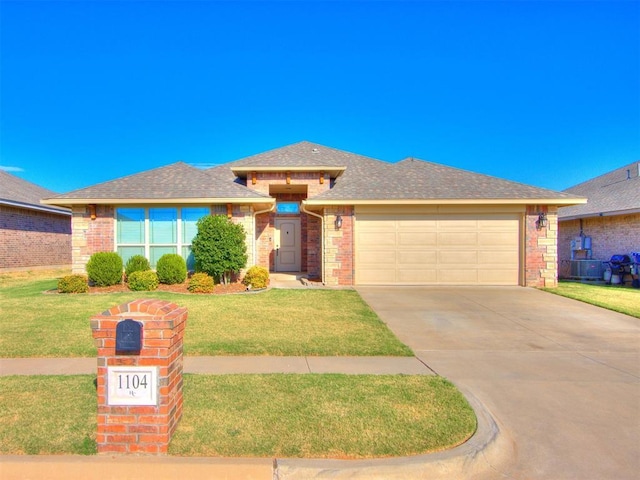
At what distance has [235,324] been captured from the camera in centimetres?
689

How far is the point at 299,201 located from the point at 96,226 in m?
7.38

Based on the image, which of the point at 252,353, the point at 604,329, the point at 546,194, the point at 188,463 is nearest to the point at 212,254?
the point at 252,353

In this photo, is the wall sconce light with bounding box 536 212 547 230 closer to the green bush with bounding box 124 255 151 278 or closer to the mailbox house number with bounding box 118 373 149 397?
the mailbox house number with bounding box 118 373 149 397

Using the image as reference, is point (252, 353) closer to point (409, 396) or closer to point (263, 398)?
point (263, 398)

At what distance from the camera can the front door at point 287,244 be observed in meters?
15.2

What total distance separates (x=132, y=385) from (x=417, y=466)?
2267 mm

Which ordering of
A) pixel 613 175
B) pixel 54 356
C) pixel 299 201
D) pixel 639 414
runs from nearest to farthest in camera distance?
pixel 639 414 < pixel 54 356 < pixel 299 201 < pixel 613 175

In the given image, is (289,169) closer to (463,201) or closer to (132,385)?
(463,201)

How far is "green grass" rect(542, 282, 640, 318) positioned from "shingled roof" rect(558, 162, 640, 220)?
3547 millimetres

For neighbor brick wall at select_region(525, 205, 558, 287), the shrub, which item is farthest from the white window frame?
neighbor brick wall at select_region(525, 205, 558, 287)

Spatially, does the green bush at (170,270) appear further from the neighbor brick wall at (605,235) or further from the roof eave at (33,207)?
the neighbor brick wall at (605,235)

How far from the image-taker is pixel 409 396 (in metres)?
3.82

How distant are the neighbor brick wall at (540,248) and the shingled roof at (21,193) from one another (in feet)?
65.6

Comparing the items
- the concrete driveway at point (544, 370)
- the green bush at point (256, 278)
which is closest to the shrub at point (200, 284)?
the green bush at point (256, 278)
